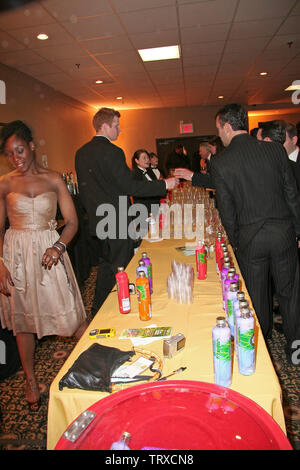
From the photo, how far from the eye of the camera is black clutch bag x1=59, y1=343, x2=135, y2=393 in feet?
3.27

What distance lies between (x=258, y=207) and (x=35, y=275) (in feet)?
4.42

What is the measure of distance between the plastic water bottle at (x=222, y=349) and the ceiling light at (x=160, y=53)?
4.92 metres

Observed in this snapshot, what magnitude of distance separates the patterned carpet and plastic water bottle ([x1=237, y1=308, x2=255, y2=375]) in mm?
948

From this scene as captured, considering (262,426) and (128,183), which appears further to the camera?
(128,183)

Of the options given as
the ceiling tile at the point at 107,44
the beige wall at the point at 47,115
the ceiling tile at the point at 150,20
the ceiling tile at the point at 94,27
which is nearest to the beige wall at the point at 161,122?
the beige wall at the point at 47,115

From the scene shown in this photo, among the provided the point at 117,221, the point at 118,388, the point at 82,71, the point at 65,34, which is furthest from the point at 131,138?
the point at 118,388

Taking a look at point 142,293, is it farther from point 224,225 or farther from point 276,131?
point 276,131

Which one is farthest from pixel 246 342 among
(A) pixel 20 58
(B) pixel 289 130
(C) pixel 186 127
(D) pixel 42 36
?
(C) pixel 186 127

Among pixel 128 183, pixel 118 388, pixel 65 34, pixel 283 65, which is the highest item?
pixel 283 65

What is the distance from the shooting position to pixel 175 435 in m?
0.68

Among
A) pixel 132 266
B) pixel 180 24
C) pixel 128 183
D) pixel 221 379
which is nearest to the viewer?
pixel 221 379

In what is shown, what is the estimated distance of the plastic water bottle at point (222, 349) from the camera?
93 centimetres

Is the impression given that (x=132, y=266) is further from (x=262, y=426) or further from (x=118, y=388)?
(x=262, y=426)
